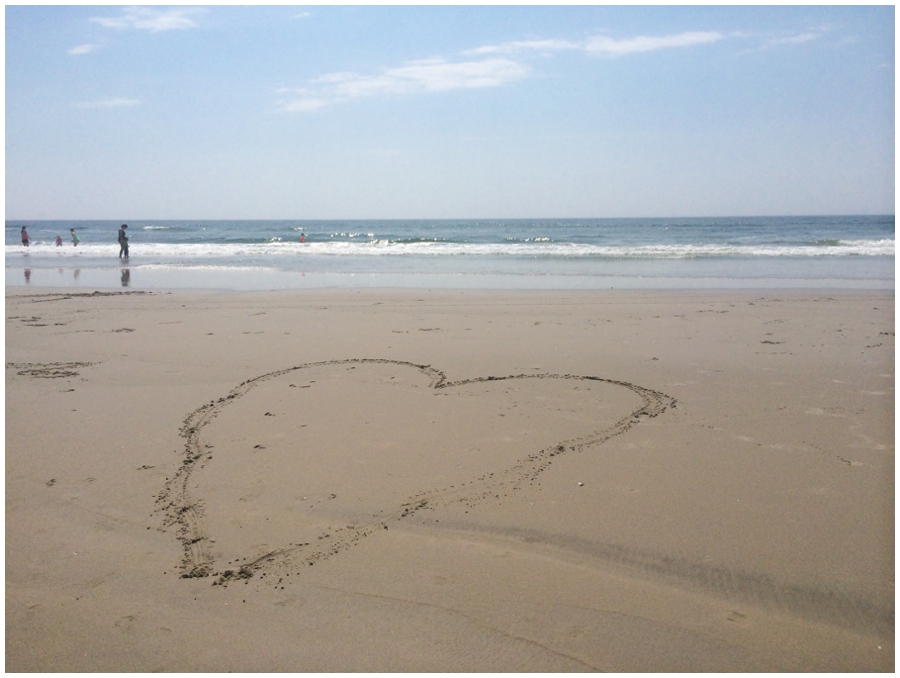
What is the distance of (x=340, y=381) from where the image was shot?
5.89 m

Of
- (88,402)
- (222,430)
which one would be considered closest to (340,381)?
(222,430)

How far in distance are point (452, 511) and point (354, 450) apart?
1063 mm

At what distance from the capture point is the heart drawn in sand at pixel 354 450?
323 cm

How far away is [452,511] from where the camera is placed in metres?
3.42

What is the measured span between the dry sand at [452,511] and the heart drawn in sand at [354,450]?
2 centimetres

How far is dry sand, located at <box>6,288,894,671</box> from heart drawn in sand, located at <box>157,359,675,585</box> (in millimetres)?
23

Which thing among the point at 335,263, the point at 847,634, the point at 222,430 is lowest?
the point at 847,634

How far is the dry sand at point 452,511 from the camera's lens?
247cm

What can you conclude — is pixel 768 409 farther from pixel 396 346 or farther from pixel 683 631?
pixel 396 346

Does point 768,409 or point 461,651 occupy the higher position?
point 768,409

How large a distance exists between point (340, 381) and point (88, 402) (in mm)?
2138

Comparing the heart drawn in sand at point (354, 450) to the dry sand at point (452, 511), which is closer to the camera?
the dry sand at point (452, 511)

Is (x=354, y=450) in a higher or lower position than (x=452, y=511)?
higher

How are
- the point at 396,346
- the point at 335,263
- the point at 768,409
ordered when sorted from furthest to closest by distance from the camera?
1. the point at 335,263
2. the point at 396,346
3. the point at 768,409
